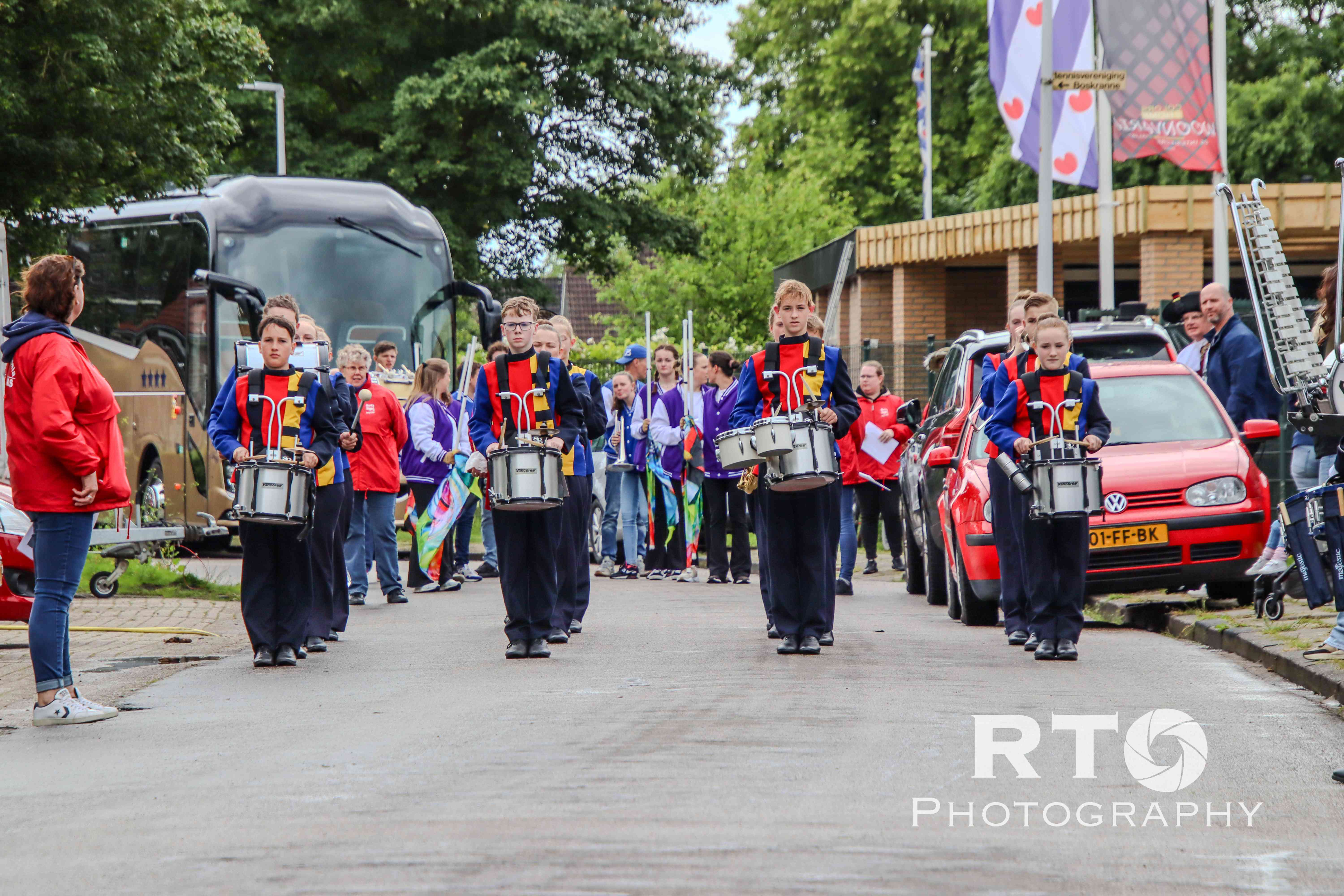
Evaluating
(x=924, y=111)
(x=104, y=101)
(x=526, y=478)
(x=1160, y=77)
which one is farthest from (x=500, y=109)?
(x=526, y=478)

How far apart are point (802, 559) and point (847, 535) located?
5640 mm

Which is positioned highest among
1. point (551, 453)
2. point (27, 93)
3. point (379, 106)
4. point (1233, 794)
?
point (379, 106)

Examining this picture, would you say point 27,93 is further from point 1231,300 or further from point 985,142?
point 985,142

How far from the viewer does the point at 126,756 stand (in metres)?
6.81

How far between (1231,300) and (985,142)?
32.8 meters

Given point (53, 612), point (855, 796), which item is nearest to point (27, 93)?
point (53, 612)

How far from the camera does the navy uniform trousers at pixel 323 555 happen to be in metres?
10.6

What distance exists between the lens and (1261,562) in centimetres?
1156

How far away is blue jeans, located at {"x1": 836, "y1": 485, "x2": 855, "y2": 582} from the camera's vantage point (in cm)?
1512

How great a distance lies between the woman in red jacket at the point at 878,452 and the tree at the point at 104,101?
716cm

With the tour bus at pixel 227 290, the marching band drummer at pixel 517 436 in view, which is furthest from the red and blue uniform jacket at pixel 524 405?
the tour bus at pixel 227 290

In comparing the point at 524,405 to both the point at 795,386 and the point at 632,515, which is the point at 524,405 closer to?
the point at 795,386

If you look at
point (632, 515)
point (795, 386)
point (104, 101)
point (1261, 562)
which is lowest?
point (1261, 562)

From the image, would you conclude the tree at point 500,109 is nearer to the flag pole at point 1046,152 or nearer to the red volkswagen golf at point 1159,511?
the flag pole at point 1046,152
